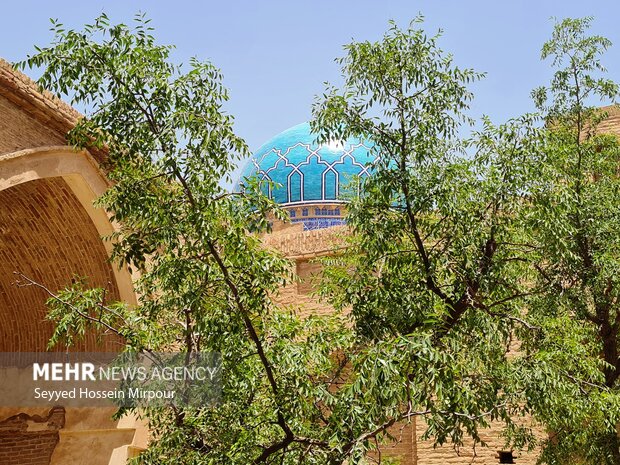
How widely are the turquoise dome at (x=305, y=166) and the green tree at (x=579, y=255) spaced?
21.8 feet

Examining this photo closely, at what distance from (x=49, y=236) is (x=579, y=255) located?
4203 millimetres

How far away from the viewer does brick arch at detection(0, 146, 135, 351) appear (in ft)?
21.1

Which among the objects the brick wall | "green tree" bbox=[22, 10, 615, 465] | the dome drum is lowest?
the brick wall

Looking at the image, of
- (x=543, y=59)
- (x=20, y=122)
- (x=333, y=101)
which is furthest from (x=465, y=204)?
(x=20, y=122)

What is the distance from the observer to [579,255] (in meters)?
5.41

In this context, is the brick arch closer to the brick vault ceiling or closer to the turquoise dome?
the brick vault ceiling

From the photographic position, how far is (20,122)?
6.02 meters

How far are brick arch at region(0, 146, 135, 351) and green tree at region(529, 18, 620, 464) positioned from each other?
10.6ft

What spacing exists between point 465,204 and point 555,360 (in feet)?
3.72

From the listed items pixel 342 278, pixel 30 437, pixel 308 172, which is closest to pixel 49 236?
pixel 30 437

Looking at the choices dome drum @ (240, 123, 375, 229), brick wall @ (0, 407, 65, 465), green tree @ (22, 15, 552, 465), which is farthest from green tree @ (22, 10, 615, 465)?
dome drum @ (240, 123, 375, 229)

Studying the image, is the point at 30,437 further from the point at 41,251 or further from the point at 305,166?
the point at 305,166

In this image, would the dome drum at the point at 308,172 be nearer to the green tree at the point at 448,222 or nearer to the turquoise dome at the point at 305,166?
the turquoise dome at the point at 305,166

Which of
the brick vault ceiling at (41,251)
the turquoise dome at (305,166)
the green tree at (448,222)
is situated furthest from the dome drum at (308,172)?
the green tree at (448,222)
